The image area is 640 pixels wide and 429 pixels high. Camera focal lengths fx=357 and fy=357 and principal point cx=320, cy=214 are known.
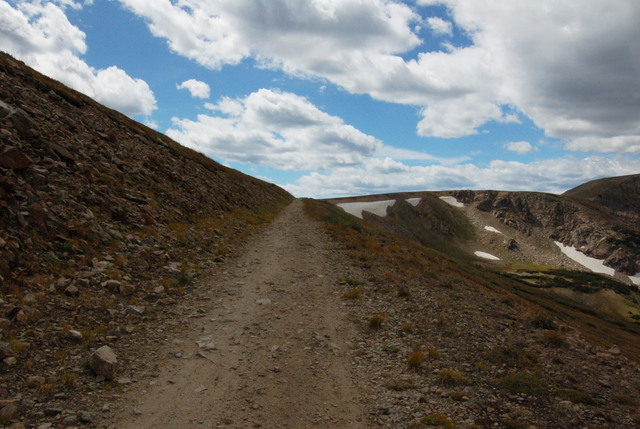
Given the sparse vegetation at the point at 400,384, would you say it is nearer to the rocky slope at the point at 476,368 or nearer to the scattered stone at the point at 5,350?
the rocky slope at the point at 476,368

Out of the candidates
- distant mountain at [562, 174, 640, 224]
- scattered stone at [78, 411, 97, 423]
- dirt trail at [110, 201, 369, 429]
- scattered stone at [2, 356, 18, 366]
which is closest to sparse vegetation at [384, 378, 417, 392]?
dirt trail at [110, 201, 369, 429]

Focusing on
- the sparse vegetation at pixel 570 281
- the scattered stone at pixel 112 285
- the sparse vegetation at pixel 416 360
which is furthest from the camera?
the sparse vegetation at pixel 570 281

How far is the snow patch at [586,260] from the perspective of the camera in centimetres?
12962

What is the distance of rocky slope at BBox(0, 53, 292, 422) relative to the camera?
27.2ft

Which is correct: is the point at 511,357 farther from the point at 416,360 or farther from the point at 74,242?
the point at 74,242

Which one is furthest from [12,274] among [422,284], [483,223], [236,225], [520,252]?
[483,223]

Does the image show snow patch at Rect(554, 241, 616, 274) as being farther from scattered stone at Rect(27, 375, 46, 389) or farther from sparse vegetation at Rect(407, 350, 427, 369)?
scattered stone at Rect(27, 375, 46, 389)

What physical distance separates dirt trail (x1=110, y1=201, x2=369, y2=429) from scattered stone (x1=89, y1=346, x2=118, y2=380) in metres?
0.71

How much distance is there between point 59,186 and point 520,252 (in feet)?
482

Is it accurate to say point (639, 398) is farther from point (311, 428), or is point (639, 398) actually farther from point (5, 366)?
point (5, 366)

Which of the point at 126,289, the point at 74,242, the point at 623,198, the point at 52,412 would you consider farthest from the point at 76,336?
the point at 623,198

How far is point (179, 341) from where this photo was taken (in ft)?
33.2

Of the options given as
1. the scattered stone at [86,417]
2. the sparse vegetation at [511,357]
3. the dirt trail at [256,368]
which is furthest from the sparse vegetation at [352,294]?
the scattered stone at [86,417]

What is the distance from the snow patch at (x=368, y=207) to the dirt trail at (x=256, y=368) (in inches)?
4237
